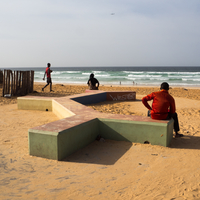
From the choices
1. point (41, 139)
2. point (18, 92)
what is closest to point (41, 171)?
point (41, 139)

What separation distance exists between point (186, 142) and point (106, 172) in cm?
210

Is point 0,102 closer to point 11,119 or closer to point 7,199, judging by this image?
point 11,119

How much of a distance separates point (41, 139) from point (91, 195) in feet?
4.85

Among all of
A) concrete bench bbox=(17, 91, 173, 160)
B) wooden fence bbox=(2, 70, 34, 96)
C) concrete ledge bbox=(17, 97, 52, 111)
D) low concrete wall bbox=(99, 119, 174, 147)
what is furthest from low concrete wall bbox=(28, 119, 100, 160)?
wooden fence bbox=(2, 70, 34, 96)

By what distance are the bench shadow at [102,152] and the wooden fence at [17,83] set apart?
7756 mm

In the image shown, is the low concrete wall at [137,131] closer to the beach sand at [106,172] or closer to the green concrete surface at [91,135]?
the green concrete surface at [91,135]

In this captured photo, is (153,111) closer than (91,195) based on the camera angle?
No

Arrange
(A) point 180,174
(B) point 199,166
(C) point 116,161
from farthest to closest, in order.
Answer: (C) point 116,161, (B) point 199,166, (A) point 180,174

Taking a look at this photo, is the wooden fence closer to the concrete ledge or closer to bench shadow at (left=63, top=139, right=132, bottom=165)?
the concrete ledge

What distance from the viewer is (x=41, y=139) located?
12.1 ft

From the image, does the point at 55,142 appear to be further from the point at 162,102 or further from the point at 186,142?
the point at 186,142

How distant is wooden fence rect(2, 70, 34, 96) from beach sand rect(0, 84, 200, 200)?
6.59 meters

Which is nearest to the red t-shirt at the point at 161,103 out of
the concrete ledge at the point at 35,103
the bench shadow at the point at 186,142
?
the bench shadow at the point at 186,142

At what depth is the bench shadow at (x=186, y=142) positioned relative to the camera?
4227 mm
